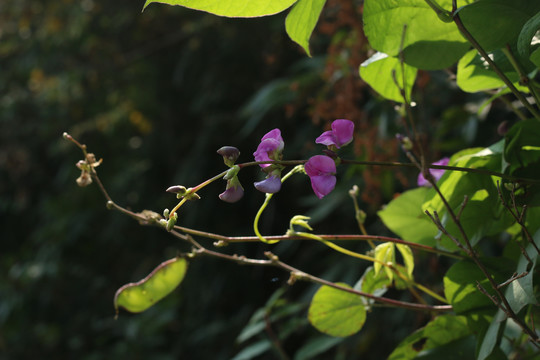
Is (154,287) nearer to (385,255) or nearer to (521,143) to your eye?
(385,255)

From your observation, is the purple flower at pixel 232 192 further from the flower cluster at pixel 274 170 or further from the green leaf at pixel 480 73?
the green leaf at pixel 480 73

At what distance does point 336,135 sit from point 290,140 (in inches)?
54.2

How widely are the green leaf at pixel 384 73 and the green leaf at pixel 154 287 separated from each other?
0.21 meters

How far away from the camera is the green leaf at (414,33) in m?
0.36

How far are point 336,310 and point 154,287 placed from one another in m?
0.16

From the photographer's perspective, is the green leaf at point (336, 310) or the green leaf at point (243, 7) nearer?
the green leaf at point (243, 7)

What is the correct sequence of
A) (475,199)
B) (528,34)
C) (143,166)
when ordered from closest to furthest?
(528,34)
(475,199)
(143,166)

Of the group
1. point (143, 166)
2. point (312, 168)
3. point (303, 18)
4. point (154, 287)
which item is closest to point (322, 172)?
point (312, 168)

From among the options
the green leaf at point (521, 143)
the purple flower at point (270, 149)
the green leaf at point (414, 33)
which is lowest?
the green leaf at point (521, 143)

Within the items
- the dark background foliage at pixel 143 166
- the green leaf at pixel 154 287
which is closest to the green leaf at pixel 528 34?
the green leaf at pixel 154 287

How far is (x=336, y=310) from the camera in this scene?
466 mm

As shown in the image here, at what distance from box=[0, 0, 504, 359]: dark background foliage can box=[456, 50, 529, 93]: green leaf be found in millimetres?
777

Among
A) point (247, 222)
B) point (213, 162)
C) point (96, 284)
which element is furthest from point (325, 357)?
point (96, 284)

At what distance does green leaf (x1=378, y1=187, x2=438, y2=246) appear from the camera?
49 centimetres
